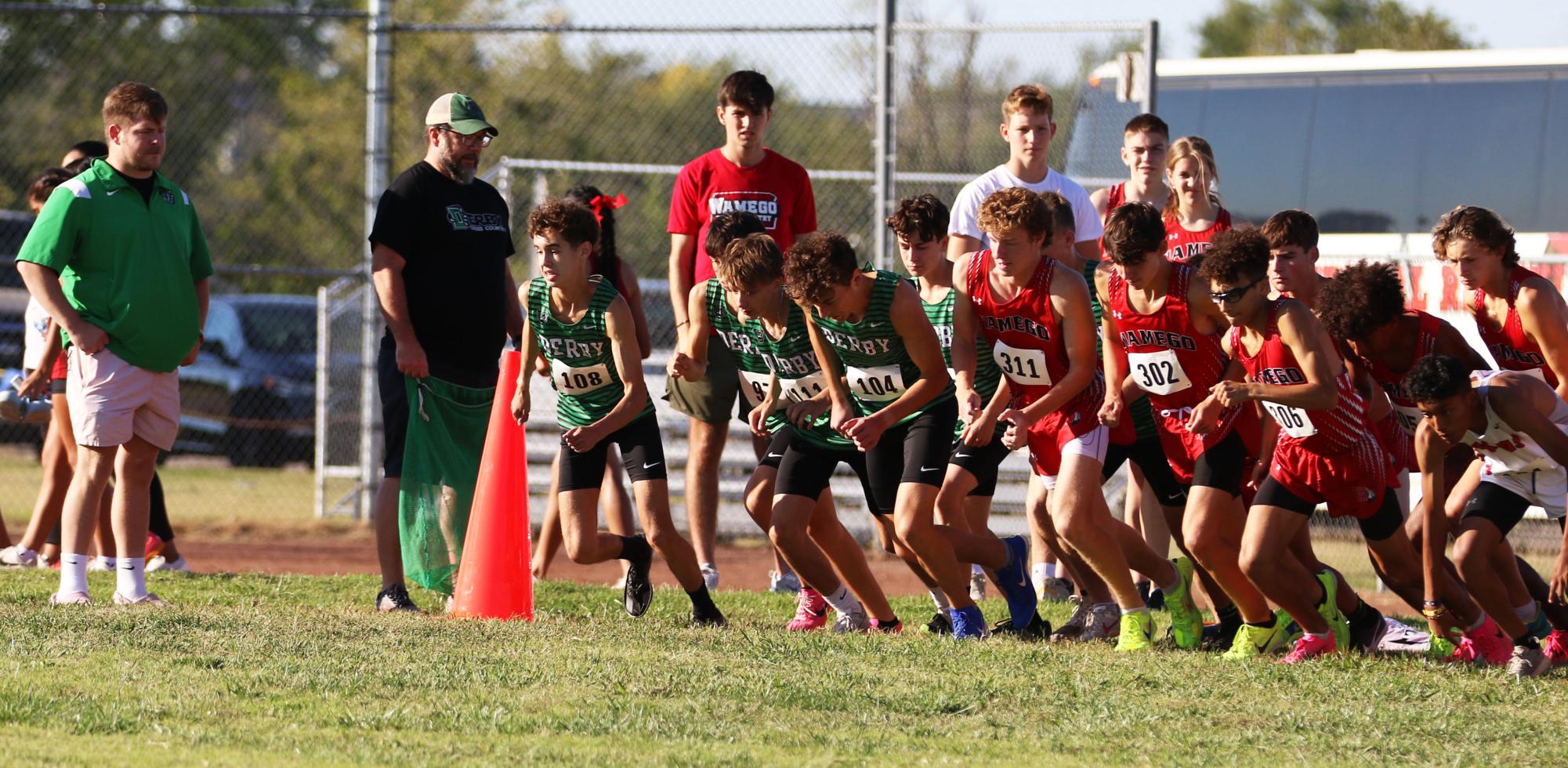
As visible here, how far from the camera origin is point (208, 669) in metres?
5.38

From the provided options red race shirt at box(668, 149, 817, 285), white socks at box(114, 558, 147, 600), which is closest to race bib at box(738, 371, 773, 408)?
red race shirt at box(668, 149, 817, 285)

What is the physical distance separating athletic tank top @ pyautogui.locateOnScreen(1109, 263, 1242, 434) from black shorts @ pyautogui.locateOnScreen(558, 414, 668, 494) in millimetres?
1883

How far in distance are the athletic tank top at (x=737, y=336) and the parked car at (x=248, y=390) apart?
11.0m

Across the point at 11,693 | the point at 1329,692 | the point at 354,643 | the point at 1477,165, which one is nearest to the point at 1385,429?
the point at 1329,692

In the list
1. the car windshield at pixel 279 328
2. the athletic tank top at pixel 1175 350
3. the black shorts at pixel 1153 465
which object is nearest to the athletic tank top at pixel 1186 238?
the black shorts at pixel 1153 465

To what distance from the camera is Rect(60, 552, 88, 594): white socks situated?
23.1ft

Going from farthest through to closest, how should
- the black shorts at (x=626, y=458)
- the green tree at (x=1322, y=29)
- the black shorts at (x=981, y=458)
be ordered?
the green tree at (x=1322, y=29) → the black shorts at (x=626, y=458) → the black shorts at (x=981, y=458)

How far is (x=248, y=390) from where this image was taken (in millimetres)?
17562

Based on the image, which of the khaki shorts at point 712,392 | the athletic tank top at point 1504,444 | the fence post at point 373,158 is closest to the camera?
the athletic tank top at point 1504,444

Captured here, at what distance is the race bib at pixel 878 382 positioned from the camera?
6.53 m

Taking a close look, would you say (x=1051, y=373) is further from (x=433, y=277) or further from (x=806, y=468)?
(x=433, y=277)

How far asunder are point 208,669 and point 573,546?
1.76 metres

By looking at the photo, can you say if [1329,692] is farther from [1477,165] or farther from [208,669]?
[1477,165]

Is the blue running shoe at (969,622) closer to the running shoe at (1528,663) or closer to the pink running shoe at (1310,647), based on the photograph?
the pink running shoe at (1310,647)
